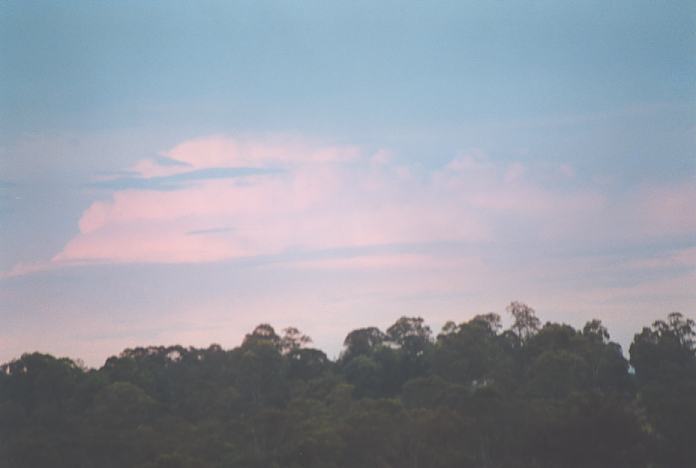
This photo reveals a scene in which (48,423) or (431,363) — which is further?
(431,363)

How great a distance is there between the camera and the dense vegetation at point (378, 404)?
43125mm

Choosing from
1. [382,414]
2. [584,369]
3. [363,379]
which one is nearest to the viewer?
[382,414]

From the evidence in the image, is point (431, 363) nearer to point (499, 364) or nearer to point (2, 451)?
point (499, 364)

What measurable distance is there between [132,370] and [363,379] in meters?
19.2

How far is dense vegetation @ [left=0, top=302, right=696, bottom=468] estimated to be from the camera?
43.1 meters

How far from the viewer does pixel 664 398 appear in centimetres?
4688

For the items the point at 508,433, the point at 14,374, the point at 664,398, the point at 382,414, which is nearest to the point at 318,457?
the point at 382,414

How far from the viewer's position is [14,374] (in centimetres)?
6462

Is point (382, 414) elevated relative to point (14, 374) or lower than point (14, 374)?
lower

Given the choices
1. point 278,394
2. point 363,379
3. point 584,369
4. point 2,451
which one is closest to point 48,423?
point 2,451

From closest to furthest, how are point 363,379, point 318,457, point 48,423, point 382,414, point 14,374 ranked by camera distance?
1. point 318,457
2. point 382,414
3. point 48,423
4. point 14,374
5. point 363,379

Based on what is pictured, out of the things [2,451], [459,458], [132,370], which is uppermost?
[132,370]

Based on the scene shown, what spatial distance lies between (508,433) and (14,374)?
3981cm

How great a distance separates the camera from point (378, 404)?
48.7 metres
